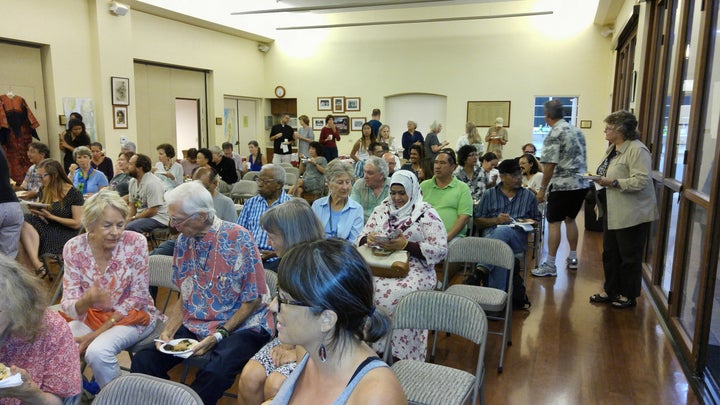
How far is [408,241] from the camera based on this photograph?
3.27m

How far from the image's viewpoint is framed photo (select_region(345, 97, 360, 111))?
42.7ft

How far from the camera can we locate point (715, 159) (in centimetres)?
286

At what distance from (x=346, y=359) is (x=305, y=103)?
12596mm

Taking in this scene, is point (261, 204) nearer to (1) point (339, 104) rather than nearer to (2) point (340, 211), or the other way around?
(2) point (340, 211)

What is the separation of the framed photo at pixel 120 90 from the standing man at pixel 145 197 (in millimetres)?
4490

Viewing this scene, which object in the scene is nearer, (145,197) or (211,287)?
(211,287)

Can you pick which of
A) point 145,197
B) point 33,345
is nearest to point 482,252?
point 33,345

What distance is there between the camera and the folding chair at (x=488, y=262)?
3.27m

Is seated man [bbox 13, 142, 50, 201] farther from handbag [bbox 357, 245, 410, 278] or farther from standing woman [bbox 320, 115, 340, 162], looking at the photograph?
standing woman [bbox 320, 115, 340, 162]

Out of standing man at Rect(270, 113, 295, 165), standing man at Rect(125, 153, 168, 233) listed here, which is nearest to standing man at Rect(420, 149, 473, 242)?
standing man at Rect(125, 153, 168, 233)

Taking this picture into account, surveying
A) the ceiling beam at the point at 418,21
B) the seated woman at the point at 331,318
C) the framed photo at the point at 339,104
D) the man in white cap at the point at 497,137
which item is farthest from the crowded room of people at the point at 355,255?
the framed photo at the point at 339,104

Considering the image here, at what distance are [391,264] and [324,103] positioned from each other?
10.7 m

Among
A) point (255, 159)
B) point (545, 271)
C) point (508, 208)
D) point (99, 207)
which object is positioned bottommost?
point (545, 271)

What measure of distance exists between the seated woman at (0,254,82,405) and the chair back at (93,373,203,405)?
228 mm
